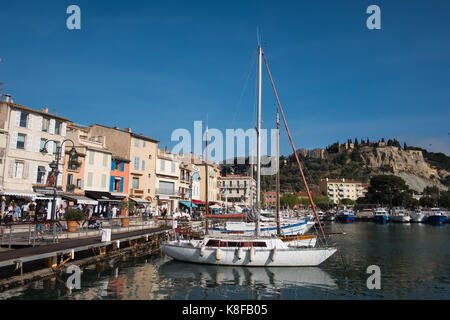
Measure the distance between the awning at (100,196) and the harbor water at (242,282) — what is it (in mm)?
19310

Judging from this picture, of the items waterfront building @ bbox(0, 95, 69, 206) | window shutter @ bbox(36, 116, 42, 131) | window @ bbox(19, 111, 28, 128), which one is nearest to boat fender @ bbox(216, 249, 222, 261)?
waterfront building @ bbox(0, 95, 69, 206)

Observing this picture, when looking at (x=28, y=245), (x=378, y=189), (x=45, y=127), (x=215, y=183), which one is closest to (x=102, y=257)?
(x=28, y=245)

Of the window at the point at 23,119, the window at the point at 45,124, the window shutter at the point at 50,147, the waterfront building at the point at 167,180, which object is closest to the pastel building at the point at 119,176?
the waterfront building at the point at 167,180

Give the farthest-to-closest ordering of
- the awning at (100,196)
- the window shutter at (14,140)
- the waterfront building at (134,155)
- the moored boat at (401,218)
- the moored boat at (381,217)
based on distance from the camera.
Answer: the moored boat at (381,217) < the moored boat at (401,218) < the waterfront building at (134,155) < the awning at (100,196) < the window shutter at (14,140)

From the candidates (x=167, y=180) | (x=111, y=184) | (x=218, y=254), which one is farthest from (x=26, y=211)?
(x=167, y=180)

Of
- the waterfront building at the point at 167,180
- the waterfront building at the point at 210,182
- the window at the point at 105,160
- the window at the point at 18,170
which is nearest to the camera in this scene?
the window at the point at 18,170

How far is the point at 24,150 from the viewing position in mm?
39969

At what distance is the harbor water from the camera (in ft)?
60.4

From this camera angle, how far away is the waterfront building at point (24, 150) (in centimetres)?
3800

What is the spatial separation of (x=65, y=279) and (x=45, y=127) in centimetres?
2824

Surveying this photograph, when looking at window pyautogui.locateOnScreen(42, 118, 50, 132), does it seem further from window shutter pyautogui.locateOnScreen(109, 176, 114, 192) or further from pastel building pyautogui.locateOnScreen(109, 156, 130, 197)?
window shutter pyautogui.locateOnScreen(109, 176, 114, 192)

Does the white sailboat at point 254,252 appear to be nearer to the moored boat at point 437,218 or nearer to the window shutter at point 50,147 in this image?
the window shutter at point 50,147

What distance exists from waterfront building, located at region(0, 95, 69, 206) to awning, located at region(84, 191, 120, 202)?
14.2 feet
